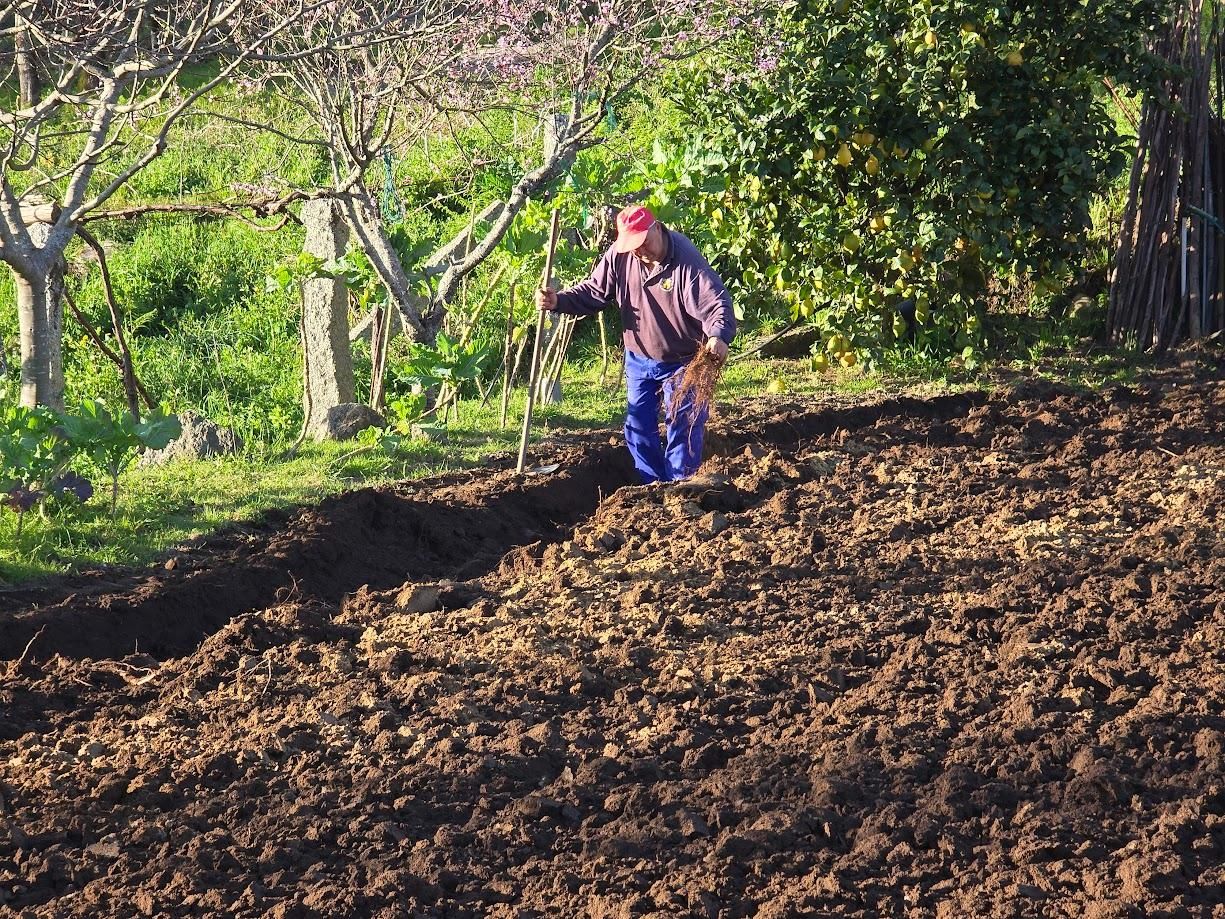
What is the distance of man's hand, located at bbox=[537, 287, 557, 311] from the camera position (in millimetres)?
6531

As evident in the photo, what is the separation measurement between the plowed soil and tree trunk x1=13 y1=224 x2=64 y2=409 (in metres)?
1.28

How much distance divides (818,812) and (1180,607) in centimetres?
186

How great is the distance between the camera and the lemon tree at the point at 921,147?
766 centimetres

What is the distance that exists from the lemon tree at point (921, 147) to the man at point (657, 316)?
5.69 ft

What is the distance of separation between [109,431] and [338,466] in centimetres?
154

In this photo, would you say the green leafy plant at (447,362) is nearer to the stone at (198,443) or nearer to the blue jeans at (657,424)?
the blue jeans at (657,424)

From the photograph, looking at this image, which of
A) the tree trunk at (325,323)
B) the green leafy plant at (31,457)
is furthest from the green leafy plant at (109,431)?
the tree trunk at (325,323)

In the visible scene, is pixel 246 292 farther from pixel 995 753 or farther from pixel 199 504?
pixel 995 753

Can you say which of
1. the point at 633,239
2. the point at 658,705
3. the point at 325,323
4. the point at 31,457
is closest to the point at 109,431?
the point at 31,457

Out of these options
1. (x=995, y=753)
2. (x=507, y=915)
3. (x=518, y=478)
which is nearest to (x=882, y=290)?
(x=518, y=478)

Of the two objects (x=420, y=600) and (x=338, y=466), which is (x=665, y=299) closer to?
(x=338, y=466)

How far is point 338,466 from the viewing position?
7137mm

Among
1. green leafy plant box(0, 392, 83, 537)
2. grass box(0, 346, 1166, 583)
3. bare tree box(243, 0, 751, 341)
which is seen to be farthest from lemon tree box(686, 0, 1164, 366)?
green leafy plant box(0, 392, 83, 537)

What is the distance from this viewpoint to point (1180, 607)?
4801 mm
